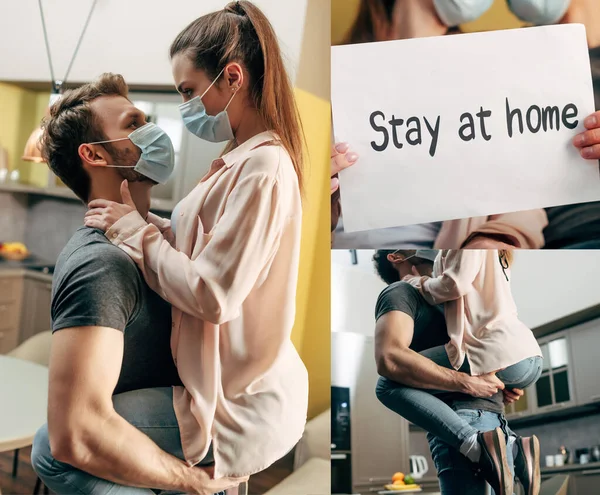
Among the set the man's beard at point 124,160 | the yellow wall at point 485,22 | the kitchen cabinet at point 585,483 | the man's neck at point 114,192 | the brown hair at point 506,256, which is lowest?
the kitchen cabinet at point 585,483

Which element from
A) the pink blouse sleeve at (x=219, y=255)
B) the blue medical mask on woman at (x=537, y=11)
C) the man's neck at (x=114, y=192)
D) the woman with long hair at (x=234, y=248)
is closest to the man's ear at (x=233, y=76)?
the woman with long hair at (x=234, y=248)

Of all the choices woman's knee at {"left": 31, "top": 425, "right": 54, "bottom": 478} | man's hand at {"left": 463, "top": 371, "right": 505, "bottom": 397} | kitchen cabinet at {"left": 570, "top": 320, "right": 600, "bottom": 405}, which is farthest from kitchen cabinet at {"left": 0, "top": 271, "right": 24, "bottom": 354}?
kitchen cabinet at {"left": 570, "top": 320, "right": 600, "bottom": 405}

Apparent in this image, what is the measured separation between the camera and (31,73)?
1.68m

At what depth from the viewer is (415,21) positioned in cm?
194

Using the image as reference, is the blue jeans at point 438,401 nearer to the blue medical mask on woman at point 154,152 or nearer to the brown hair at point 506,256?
the brown hair at point 506,256

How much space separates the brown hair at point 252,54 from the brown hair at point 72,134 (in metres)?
0.28

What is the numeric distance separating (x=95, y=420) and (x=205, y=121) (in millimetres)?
803

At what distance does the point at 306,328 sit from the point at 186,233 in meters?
0.43

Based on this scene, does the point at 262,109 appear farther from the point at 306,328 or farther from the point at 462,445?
the point at 462,445

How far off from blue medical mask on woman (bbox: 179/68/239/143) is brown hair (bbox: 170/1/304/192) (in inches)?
1.4

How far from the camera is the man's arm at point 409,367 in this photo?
1810mm

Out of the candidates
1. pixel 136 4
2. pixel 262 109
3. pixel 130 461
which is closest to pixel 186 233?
pixel 262 109

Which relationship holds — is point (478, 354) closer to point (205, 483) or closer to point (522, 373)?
point (522, 373)

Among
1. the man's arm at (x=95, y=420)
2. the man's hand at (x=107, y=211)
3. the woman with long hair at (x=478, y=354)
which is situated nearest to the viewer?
the man's arm at (x=95, y=420)
